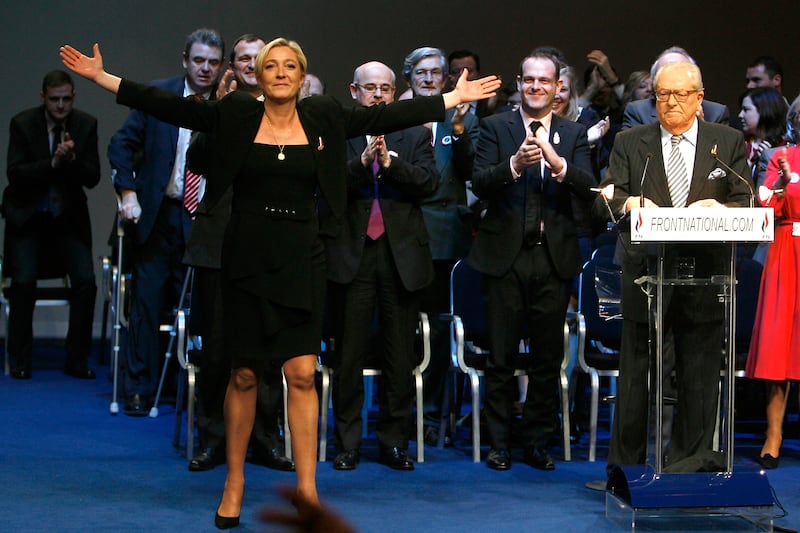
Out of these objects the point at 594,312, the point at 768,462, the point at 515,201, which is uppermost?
the point at 515,201

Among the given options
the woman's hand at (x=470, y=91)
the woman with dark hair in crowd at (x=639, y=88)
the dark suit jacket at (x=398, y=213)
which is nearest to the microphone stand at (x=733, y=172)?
the woman's hand at (x=470, y=91)

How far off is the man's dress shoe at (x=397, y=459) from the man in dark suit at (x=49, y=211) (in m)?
3.00

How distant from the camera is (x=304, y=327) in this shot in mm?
3955

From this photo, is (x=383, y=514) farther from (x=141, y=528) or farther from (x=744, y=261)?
(x=744, y=261)

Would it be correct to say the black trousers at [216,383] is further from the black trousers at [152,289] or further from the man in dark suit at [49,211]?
the man in dark suit at [49,211]

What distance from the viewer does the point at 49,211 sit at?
7344 millimetres

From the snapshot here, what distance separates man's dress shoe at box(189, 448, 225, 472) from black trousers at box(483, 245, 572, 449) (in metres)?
1.16

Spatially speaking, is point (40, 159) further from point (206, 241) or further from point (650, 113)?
point (650, 113)

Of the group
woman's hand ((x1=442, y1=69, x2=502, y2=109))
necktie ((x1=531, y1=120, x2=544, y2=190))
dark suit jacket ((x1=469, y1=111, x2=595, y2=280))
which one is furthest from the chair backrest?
woman's hand ((x1=442, y1=69, x2=502, y2=109))

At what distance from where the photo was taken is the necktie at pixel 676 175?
420 cm

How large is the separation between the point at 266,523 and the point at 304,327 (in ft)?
9.37

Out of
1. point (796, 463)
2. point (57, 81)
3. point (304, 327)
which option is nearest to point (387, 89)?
point (304, 327)

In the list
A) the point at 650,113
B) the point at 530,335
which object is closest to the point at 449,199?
the point at 530,335

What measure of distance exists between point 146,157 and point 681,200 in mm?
2883
